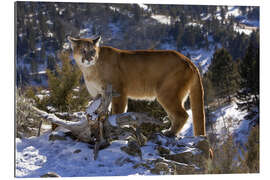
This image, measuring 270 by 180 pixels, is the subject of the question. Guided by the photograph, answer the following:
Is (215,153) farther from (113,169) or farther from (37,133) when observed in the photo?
(37,133)

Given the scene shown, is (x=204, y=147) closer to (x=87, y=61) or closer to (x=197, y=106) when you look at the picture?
(x=197, y=106)

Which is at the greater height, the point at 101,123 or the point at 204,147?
the point at 101,123

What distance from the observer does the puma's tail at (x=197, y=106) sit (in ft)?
23.9

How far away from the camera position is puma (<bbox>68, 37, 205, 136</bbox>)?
277 inches

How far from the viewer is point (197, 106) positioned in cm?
731

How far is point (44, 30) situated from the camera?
7.56m

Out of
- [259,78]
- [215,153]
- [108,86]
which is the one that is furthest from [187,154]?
[259,78]

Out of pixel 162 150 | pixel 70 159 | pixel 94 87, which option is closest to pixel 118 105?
pixel 94 87

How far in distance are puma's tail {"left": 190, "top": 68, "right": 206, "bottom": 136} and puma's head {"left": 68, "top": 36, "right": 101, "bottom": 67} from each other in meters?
1.76

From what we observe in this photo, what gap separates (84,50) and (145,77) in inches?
46.1

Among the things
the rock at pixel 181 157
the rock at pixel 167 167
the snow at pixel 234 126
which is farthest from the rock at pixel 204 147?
the snow at pixel 234 126

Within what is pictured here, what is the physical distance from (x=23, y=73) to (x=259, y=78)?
430 cm

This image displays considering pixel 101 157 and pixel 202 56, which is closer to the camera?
pixel 101 157

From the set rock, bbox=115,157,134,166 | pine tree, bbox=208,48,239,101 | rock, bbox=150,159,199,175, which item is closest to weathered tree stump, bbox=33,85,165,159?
rock, bbox=115,157,134,166
